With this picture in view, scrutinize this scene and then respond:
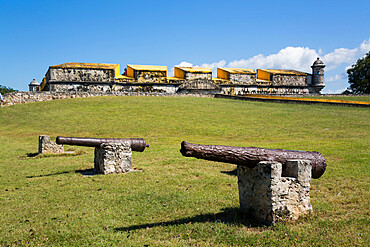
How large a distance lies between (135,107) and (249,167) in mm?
20516

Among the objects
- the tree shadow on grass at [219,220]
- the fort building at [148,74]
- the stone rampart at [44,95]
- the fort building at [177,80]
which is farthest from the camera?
the fort building at [148,74]

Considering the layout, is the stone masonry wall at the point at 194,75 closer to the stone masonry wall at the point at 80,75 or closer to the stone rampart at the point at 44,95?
the stone rampart at the point at 44,95

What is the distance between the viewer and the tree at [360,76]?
43.7m

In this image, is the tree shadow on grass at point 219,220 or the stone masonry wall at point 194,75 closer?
the tree shadow on grass at point 219,220

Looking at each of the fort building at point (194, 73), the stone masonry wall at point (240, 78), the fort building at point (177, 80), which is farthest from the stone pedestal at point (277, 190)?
the stone masonry wall at point (240, 78)

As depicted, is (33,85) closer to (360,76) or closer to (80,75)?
(80,75)

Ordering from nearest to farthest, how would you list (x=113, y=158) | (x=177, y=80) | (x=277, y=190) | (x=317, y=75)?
1. (x=277, y=190)
2. (x=113, y=158)
3. (x=177, y=80)
4. (x=317, y=75)

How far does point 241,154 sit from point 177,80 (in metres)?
34.5

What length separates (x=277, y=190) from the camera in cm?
383

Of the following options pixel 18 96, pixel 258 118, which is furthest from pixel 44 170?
pixel 18 96

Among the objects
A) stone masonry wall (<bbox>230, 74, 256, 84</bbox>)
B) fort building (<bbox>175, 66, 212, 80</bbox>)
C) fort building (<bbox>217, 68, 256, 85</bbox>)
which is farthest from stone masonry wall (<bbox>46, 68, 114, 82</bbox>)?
stone masonry wall (<bbox>230, 74, 256, 84</bbox>)

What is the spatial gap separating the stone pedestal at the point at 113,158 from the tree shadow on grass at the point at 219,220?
350cm

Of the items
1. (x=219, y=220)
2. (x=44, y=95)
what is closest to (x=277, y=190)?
(x=219, y=220)

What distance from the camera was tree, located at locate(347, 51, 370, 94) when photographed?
43656 mm
